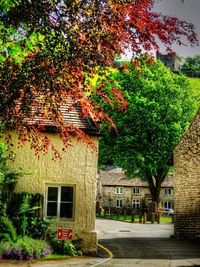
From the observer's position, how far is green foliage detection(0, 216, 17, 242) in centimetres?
1183

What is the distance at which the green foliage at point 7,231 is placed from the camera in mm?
11828

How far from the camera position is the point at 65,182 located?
45.2 feet

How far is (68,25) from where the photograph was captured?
5.80 meters

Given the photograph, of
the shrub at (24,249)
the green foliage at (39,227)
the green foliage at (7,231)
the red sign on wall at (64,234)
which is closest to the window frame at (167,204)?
the green foliage at (39,227)

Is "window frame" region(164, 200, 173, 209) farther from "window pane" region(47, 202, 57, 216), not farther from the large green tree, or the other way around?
"window pane" region(47, 202, 57, 216)

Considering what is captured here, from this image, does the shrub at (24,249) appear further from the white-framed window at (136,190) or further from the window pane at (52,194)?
the white-framed window at (136,190)

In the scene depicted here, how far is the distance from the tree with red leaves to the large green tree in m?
25.0

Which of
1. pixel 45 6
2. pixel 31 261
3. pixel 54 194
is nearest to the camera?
pixel 45 6

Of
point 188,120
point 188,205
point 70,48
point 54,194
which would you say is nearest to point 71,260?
point 54,194

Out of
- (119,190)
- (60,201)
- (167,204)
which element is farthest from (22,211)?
(167,204)

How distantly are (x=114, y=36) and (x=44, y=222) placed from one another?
8.88 m

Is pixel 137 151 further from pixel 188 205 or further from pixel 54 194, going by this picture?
pixel 54 194

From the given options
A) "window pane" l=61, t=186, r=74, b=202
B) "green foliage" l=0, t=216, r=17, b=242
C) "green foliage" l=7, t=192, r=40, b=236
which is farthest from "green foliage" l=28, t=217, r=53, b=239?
"window pane" l=61, t=186, r=74, b=202

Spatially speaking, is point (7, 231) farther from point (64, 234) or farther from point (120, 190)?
point (120, 190)
